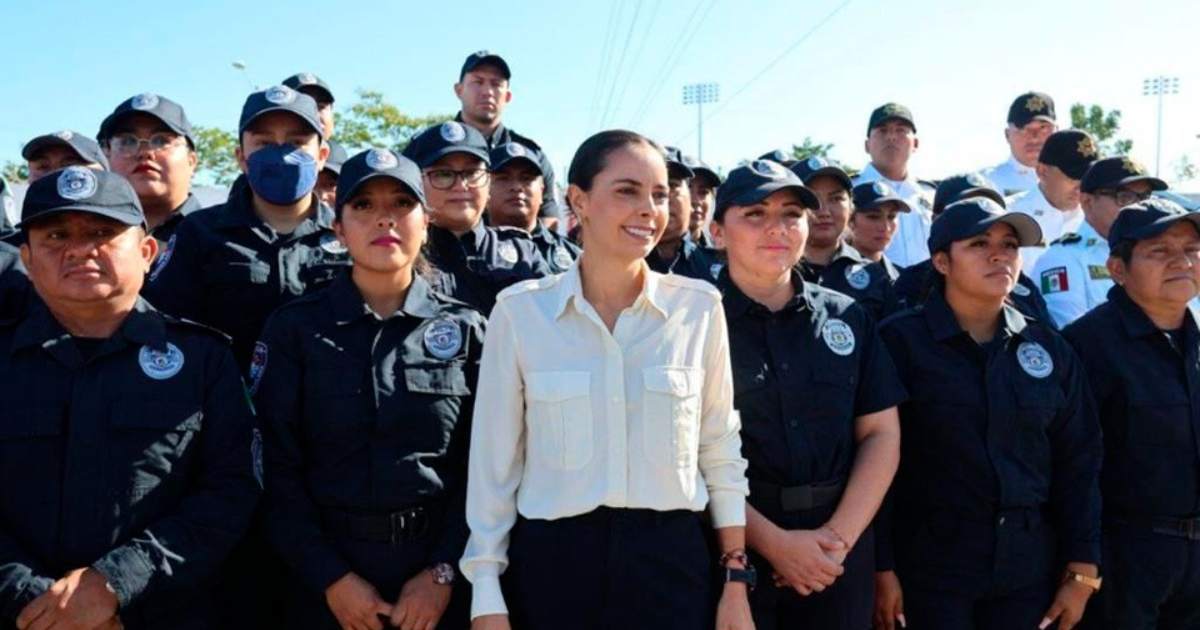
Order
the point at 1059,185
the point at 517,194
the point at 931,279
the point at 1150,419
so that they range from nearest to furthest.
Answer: the point at 1150,419 < the point at 931,279 < the point at 517,194 < the point at 1059,185

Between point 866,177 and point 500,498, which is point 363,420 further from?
point 866,177

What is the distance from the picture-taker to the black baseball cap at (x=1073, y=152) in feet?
18.8

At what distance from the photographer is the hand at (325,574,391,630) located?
2799mm

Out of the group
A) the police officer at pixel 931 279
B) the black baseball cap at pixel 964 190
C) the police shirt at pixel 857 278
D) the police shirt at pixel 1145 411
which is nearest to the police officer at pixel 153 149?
the police shirt at pixel 857 278

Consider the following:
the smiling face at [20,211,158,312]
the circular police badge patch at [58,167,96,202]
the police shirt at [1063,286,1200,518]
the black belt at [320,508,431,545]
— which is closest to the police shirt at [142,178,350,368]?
the smiling face at [20,211,158,312]

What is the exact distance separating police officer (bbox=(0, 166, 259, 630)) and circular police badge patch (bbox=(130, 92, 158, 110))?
1.25 m

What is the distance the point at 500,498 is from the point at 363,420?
587 millimetres

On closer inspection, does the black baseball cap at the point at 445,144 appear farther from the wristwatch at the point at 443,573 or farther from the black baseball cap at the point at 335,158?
the wristwatch at the point at 443,573

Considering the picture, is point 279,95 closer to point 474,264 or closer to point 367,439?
point 474,264

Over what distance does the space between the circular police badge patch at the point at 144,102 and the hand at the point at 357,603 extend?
7.82 feet

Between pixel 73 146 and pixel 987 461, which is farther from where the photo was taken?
pixel 73 146

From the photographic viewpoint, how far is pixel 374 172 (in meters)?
3.09

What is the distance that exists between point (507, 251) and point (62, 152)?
204cm

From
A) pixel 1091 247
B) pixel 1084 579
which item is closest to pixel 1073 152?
pixel 1091 247
